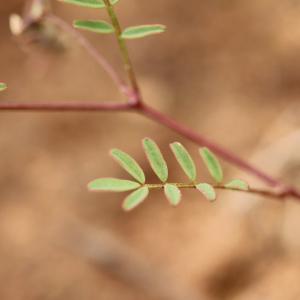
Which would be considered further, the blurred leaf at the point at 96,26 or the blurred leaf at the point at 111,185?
the blurred leaf at the point at 96,26

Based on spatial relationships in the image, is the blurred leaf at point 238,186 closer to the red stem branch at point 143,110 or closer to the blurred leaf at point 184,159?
the blurred leaf at point 184,159

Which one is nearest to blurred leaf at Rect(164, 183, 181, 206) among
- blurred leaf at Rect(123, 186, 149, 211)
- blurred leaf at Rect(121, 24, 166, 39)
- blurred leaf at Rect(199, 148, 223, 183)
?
blurred leaf at Rect(123, 186, 149, 211)

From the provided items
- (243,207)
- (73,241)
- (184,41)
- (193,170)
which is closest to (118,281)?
(73,241)

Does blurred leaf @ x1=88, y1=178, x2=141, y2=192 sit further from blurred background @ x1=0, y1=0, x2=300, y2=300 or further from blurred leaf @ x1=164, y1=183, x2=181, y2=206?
blurred background @ x1=0, y1=0, x2=300, y2=300

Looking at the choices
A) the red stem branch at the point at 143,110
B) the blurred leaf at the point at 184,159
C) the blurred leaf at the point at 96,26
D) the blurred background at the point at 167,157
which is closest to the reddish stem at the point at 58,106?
the red stem branch at the point at 143,110

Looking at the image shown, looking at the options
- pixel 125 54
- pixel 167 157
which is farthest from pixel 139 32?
pixel 167 157

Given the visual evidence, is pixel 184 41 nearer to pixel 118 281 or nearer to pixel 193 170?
pixel 118 281

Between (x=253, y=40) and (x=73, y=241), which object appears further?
(x=253, y=40)
